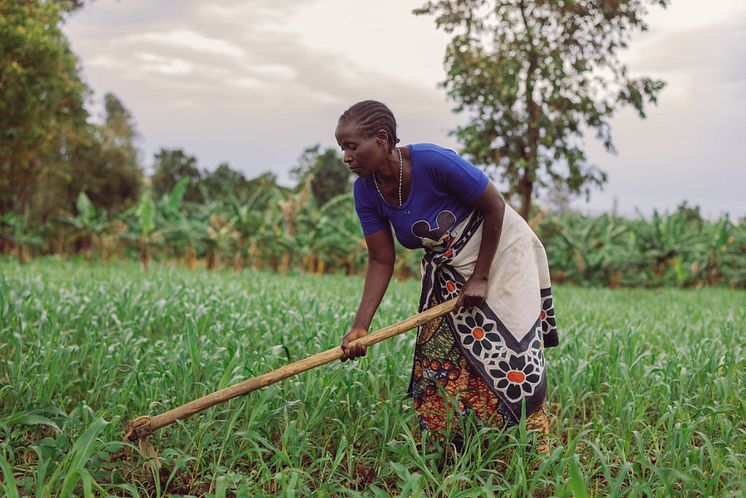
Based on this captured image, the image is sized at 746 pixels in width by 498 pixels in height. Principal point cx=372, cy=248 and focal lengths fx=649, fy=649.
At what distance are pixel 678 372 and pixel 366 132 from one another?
2.38m

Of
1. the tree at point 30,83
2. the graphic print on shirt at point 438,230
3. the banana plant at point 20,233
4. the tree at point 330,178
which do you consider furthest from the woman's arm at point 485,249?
the tree at point 330,178

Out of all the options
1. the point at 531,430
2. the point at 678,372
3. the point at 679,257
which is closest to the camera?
the point at 531,430

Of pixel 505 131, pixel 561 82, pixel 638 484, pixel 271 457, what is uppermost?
pixel 561 82

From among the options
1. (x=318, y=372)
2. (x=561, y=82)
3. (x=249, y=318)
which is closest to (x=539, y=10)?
(x=561, y=82)

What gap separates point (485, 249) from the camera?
252cm

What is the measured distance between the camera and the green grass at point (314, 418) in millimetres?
2363

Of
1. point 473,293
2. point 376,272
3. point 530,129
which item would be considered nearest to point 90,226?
point 530,129

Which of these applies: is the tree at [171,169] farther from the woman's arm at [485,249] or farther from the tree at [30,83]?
the woman's arm at [485,249]

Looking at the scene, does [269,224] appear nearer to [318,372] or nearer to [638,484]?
[318,372]

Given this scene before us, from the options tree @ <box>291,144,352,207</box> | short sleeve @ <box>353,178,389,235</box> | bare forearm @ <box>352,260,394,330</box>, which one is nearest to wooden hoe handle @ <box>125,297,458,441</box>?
bare forearm @ <box>352,260,394,330</box>

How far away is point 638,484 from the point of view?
216 cm

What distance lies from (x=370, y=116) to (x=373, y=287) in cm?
76

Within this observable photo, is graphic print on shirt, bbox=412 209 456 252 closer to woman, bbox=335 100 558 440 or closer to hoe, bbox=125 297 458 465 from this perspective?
woman, bbox=335 100 558 440

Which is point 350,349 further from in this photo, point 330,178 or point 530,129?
point 330,178
